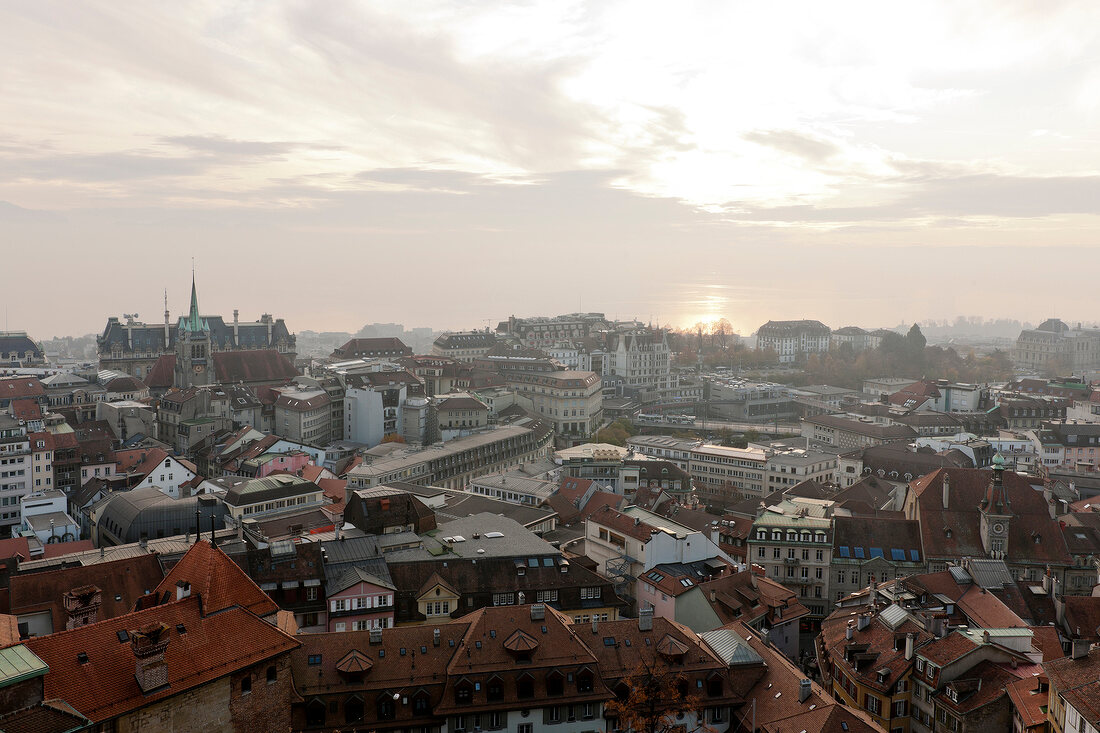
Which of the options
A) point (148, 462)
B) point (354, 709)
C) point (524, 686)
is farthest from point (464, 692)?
point (148, 462)

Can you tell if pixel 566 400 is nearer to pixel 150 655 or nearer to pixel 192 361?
pixel 192 361

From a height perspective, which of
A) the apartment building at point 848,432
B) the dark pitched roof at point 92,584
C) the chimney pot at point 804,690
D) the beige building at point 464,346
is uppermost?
the beige building at point 464,346

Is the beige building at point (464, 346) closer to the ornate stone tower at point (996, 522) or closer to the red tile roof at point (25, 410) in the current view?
the red tile roof at point (25, 410)

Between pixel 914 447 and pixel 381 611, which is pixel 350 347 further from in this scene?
pixel 381 611

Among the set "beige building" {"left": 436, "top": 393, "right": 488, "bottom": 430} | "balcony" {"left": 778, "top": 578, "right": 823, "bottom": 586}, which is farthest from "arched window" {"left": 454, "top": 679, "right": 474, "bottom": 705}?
"beige building" {"left": 436, "top": 393, "right": 488, "bottom": 430}

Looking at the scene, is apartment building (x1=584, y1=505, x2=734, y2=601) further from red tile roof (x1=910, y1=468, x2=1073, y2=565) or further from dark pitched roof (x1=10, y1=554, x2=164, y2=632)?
dark pitched roof (x1=10, y1=554, x2=164, y2=632)

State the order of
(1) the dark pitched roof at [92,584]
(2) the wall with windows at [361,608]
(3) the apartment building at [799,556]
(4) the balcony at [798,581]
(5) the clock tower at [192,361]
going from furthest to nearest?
(5) the clock tower at [192,361] → (4) the balcony at [798,581] → (3) the apartment building at [799,556] → (1) the dark pitched roof at [92,584] → (2) the wall with windows at [361,608]

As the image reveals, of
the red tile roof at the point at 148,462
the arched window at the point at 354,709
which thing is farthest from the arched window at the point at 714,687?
the red tile roof at the point at 148,462

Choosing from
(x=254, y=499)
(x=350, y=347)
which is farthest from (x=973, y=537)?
(x=350, y=347)
